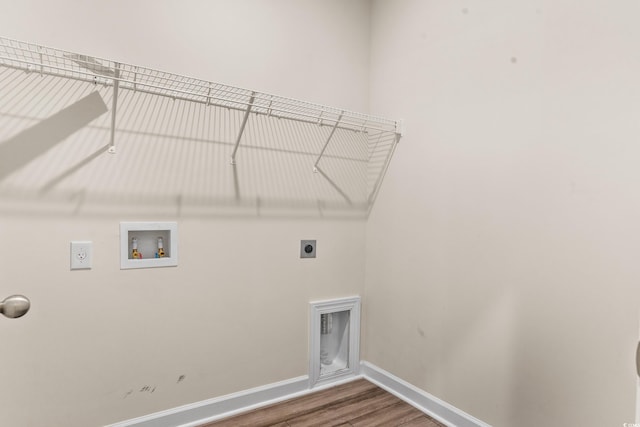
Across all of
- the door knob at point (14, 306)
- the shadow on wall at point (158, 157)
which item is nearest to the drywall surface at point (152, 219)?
the shadow on wall at point (158, 157)

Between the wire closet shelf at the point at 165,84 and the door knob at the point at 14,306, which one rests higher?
the wire closet shelf at the point at 165,84

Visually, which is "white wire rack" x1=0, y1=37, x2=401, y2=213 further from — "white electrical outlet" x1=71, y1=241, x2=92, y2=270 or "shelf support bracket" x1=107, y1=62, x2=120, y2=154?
"white electrical outlet" x1=71, y1=241, x2=92, y2=270

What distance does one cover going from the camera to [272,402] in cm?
210

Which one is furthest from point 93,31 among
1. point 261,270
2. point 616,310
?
point 616,310

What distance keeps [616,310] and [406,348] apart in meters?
1.08

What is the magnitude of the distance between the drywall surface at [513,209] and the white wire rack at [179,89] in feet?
0.66

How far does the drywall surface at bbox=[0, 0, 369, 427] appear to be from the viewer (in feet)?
4.94

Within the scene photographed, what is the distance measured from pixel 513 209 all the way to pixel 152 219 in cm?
163

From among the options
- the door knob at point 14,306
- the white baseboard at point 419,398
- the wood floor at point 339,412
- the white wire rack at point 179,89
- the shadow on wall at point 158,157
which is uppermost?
the white wire rack at point 179,89

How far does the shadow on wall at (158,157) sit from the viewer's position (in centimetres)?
149

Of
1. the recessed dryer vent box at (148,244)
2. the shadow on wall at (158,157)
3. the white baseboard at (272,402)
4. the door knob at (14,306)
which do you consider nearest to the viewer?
the door knob at (14,306)

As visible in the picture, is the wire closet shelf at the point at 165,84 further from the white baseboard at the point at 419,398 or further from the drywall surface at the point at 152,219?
the white baseboard at the point at 419,398

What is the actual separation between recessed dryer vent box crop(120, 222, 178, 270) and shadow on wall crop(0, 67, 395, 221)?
0.25 feet

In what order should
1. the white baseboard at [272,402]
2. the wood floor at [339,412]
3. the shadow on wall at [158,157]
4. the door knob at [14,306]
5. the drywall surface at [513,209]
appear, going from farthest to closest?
the wood floor at [339,412], the white baseboard at [272,402], the shadow on wall at [158,157], the drywall surface at [513,209], the door knob at [14,306]
